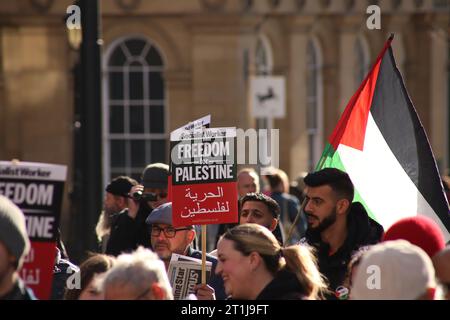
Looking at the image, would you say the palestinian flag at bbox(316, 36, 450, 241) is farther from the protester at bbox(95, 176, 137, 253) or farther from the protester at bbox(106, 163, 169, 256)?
the protester at bbox(95, 176, 137, 253)

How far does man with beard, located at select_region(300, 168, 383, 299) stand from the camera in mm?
8242

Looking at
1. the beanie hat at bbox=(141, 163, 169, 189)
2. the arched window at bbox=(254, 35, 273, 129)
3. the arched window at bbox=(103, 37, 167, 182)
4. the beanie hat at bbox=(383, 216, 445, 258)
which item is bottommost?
the beanie hat at bbox=(383, 216, 445, 258)

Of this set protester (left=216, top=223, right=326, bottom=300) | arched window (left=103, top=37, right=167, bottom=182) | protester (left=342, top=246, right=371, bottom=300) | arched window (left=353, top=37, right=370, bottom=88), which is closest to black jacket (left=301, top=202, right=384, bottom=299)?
protester (left=342, top=246, right=371, bottom=300)

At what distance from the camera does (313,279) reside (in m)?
6.75

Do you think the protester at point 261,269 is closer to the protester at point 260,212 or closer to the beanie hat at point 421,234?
the beanie hat at point 421,234

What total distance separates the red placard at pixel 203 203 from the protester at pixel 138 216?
6.73 ft

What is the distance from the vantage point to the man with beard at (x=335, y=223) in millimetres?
8242

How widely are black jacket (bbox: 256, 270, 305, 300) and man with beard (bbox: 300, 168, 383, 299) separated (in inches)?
55.0

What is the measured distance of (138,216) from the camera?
1041 cm

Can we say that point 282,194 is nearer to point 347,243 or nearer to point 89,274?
point 347,243

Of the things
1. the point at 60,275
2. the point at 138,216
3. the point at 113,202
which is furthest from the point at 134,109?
the point at 60,275

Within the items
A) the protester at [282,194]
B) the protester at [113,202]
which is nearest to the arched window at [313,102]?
the protester at [282,194]

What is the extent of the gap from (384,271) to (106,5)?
1860 cm

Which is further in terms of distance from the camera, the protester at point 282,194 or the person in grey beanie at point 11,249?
the protester at point 282,194
